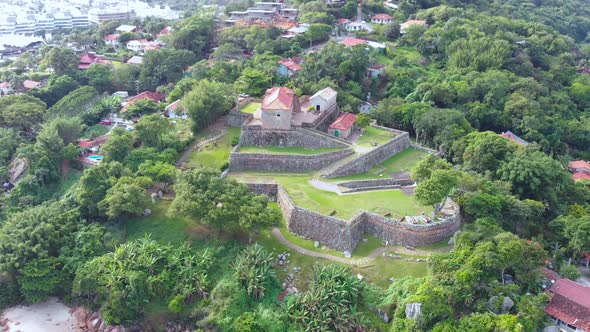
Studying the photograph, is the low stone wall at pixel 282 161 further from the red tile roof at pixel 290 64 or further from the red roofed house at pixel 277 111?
the red tile roof at pixel 290 64

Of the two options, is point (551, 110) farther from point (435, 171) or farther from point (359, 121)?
point (435, 171)

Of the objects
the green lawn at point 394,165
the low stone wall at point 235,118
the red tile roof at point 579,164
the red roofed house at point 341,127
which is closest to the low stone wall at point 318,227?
the green lawn at point 394,165

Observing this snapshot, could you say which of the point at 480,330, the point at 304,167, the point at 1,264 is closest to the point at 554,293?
the point at 480,330

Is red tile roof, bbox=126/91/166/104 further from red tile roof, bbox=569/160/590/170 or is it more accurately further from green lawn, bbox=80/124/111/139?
red tile roof, bbox=569/160/590/170

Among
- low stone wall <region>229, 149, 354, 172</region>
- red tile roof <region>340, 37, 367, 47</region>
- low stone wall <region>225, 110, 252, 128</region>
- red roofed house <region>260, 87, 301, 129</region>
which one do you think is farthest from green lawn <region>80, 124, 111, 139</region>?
red tile roof <region>340, 37, 367, 47</region>

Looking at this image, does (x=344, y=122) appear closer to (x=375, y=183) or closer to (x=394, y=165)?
(x=394, y=165)

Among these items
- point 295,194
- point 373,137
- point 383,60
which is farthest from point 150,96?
point 383,60
